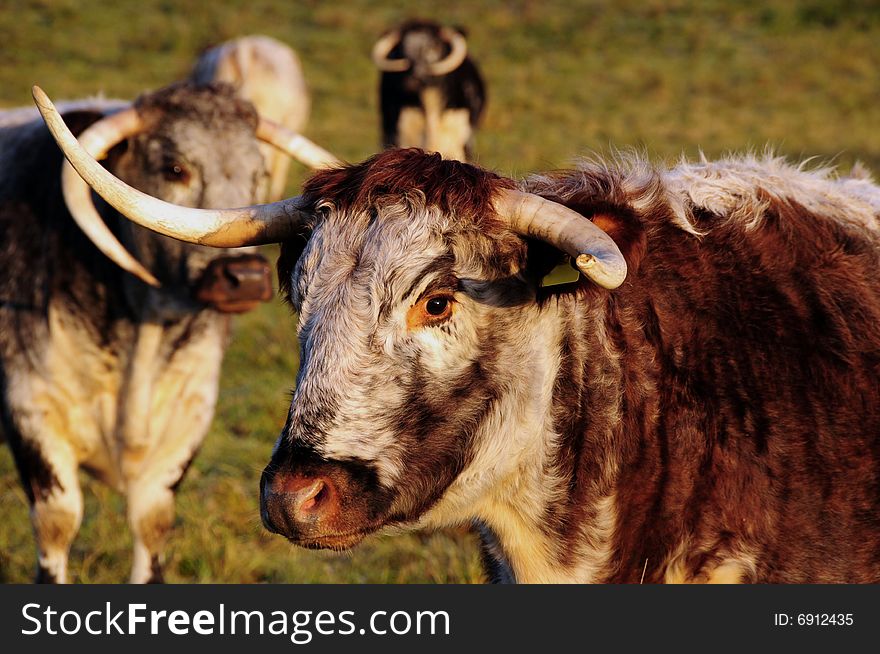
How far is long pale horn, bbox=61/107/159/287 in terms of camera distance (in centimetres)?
460

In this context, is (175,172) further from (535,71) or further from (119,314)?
(535,71)

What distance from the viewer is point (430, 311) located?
9.05 ft

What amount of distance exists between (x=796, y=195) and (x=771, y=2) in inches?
1071

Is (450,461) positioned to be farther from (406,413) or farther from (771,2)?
(771,2)

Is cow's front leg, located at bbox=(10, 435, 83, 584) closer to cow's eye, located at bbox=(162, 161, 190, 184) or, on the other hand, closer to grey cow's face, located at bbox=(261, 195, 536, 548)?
cow's eye, located at bbox=(162, 161, 190, 184)

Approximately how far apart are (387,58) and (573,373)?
493 inches

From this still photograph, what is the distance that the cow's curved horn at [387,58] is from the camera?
1396 centimetres

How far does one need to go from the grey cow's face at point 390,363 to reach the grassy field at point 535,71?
11.8 ft

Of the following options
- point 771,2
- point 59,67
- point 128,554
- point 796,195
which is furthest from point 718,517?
point 771,2

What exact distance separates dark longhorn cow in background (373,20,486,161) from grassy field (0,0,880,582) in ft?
2.70

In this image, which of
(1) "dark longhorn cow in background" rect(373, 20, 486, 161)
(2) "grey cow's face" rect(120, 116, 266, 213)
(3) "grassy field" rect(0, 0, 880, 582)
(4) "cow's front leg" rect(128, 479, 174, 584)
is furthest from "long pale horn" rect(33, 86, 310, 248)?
(1) "dark longhorn cow in background" rect(373, 20, 486, 161)

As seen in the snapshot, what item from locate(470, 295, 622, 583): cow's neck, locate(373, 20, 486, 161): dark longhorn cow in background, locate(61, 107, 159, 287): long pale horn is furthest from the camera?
locate(373, 20, 486, 161): dark longhorn cow in background

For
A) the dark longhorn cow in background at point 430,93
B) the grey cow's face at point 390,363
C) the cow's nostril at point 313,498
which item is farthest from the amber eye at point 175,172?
the dark longhorn cow in background at point 430,93

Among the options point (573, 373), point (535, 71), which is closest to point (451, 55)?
point (535, 71)
